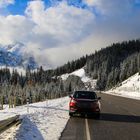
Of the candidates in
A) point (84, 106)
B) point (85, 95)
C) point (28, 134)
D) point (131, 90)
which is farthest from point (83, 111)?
point (131, 90)

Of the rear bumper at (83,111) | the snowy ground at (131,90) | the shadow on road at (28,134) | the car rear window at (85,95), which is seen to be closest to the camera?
the shadow on road at (28,134)

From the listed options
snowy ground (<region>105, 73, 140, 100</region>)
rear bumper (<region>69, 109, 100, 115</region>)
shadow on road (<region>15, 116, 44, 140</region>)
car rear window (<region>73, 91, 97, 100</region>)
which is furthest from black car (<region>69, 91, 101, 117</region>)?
snowy ground (<region>105, 73, 140, 100</region>)

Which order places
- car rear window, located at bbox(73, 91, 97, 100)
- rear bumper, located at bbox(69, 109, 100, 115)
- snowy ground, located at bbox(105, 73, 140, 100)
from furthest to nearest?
snowy ground, located at bbox(105, 73, 140, 100)
car rear window, located at bbox(73, 91, 97, 100)
rear bumper, located at bbox(69, 109, 100, 115)

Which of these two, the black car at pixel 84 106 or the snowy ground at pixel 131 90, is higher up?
→ the snowy ground at pixel 131 90

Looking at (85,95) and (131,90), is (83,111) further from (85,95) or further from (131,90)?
(131,90)

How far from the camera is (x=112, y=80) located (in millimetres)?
196125

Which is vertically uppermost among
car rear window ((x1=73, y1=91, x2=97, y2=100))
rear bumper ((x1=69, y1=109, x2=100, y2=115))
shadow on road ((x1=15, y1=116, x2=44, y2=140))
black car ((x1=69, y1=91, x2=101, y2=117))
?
car rear window ((x1=73, y1=91, x2=97, y2=100))

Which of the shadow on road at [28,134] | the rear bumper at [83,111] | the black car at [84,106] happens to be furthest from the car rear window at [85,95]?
the shadow on road at [28,134]

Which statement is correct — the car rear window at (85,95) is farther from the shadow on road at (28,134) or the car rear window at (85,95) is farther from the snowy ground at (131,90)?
the snowy ground at (131,90)

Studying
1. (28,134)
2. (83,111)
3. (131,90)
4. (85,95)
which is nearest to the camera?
(28,134)

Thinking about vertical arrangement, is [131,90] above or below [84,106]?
above

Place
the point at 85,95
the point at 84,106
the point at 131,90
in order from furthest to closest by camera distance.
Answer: the point at 131,90 → the point at 85,95 → the point at 84,106

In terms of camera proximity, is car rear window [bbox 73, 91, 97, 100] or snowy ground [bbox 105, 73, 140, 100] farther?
snowy ground [bbox 105, 73, 140, 100]

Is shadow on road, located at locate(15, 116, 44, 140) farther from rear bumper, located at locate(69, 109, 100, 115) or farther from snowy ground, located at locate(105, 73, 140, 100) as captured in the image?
snowy ground, located at locate(105, 73, 140, 100)
